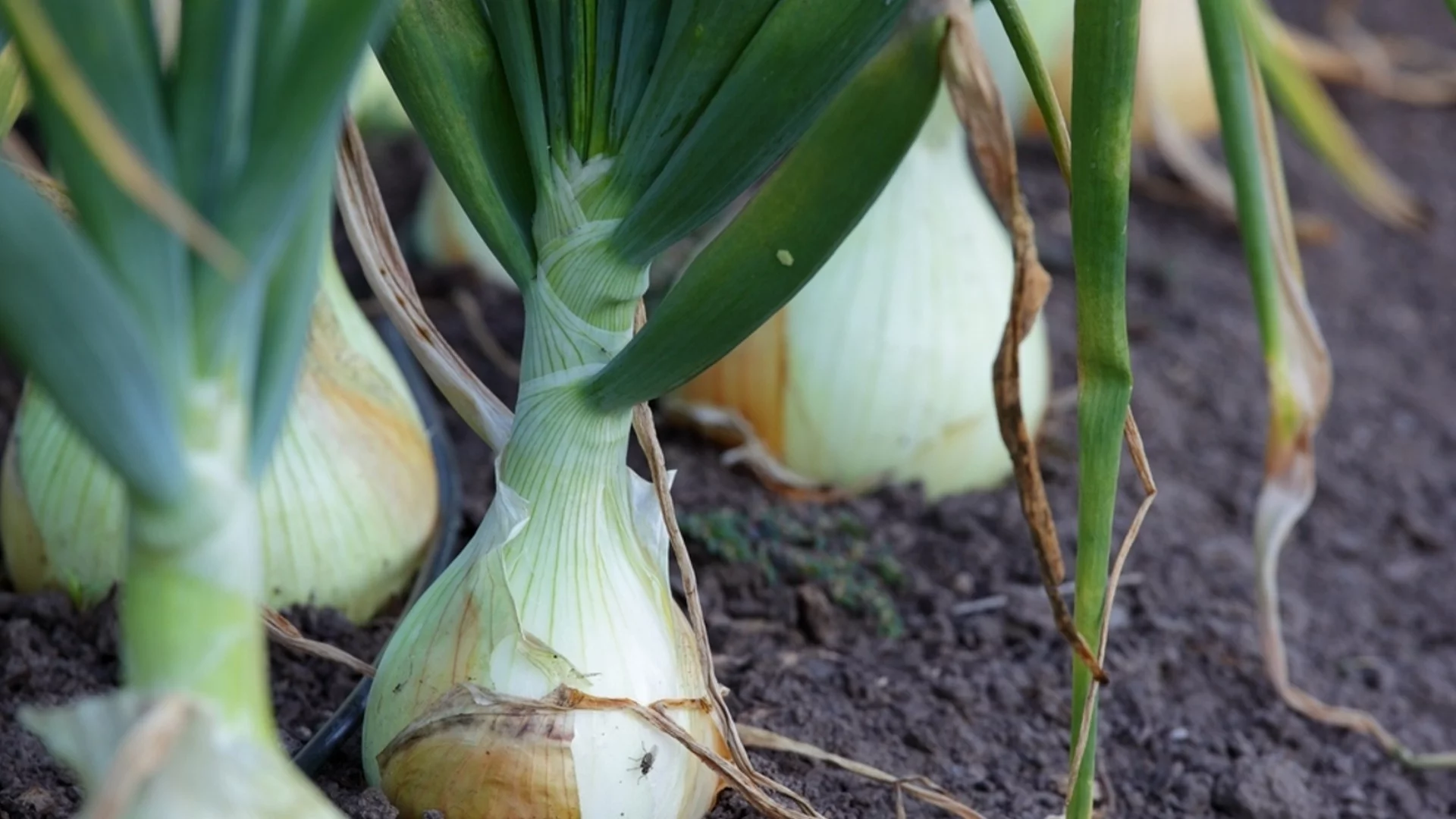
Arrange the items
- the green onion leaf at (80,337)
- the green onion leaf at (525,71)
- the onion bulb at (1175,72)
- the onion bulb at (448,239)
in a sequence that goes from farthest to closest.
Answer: the onion bulb at (1175,72), the onion bulb at (448,239), the green onion leaf at (525,71), the green onion leaf at (80,337)

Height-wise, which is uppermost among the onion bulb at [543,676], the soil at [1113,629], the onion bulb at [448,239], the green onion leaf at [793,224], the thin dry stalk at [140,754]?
the onion bulb at [448,239]

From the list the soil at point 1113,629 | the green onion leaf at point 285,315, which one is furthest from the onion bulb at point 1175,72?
the green onion leaf at point 285,315

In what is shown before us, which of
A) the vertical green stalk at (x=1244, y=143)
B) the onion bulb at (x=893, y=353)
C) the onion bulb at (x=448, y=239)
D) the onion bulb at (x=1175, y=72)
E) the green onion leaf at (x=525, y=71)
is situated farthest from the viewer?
the onion bulb at (x=1175, y=72)

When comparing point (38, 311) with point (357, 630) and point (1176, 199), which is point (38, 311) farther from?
point (1176, 199)

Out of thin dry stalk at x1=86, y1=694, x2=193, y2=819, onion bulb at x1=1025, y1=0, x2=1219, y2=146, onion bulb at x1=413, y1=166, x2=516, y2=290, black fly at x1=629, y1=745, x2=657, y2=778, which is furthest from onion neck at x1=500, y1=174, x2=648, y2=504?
onion bulb at x1=1025, y1=0, x2=1219, y2=146

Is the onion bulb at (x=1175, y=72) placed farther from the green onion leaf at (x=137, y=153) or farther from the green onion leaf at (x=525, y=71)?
the green onion leaf at (x=137, y=153)

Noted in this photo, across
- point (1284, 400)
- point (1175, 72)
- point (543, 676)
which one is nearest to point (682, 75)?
point (543, 676)

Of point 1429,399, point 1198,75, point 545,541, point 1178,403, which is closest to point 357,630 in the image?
point 545,541
